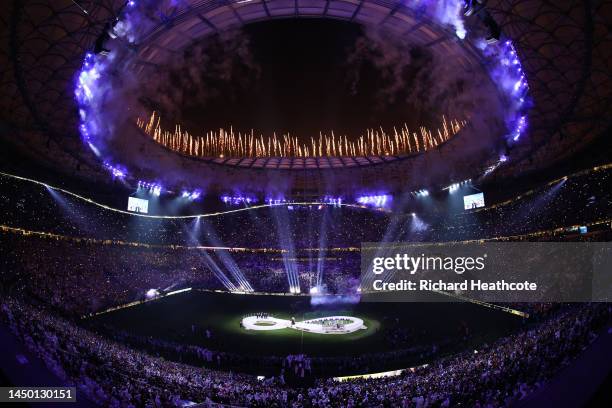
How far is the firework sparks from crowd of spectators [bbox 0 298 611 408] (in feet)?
67.1

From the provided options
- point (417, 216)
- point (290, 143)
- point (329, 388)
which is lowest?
point (329, 388)

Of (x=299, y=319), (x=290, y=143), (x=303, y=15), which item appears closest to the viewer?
(x=303, y=15)

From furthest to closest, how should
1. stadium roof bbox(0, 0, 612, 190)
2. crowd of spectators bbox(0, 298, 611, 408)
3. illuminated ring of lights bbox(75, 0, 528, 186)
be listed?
1. illuminated ring of lights bbox(75, 0, 528, 186)
2. stadium roof bbox(0, 0, 612, 190)
3. crowd of spectators bbox(0, 298, 611, 408)

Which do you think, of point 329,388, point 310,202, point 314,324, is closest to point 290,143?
point 310,202

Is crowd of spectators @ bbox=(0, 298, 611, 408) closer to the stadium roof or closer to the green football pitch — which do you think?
the green football pitch

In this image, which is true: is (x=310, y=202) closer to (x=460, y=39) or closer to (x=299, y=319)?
(x=299, y=319)

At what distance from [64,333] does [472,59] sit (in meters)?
24.8

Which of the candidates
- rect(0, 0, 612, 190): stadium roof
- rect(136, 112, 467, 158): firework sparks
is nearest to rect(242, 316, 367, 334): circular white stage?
rect(136, 112, 467, 158): firework sparks

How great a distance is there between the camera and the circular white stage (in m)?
26.2

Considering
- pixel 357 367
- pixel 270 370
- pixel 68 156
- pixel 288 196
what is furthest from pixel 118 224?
pixel 357 367

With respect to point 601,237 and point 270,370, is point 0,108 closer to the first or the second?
point 270,370

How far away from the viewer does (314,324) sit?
2786 centimetres

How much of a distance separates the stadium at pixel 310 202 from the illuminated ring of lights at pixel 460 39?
0.13 metres

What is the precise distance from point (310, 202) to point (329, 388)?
37088mm
